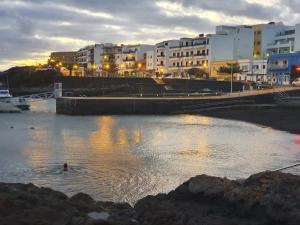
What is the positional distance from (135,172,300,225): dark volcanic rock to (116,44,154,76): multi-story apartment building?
146m

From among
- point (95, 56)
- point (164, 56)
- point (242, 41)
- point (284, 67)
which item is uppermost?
point (242, 41)

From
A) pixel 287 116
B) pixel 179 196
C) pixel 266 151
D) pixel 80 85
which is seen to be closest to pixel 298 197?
pixel 179 196

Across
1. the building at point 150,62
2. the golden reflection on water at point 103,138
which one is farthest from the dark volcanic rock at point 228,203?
the building at point 150,62

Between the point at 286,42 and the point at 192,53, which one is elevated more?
the point at 286,42

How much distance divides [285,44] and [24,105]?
59546 mm

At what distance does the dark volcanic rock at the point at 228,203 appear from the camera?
28.6 ft

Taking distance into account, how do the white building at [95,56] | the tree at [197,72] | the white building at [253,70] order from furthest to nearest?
the white building at [95,56]
the tree at [197,72]
the white building at [253,70]

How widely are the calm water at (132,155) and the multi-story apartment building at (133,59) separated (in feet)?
377

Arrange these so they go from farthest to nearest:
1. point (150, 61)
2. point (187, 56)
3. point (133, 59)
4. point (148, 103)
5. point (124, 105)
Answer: point (133, 59)
point (150, 61)
point (187, 56)
point (148, 103)
point (124, 105)

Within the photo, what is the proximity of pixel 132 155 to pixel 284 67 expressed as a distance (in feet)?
234

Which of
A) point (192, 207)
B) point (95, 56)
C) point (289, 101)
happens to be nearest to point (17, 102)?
point (289, 101)

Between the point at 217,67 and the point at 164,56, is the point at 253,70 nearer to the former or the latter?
the point at 217,67

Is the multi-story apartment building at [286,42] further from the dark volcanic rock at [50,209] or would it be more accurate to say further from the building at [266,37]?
the dark volcanic rock at [50,209]

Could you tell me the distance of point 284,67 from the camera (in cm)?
9388
